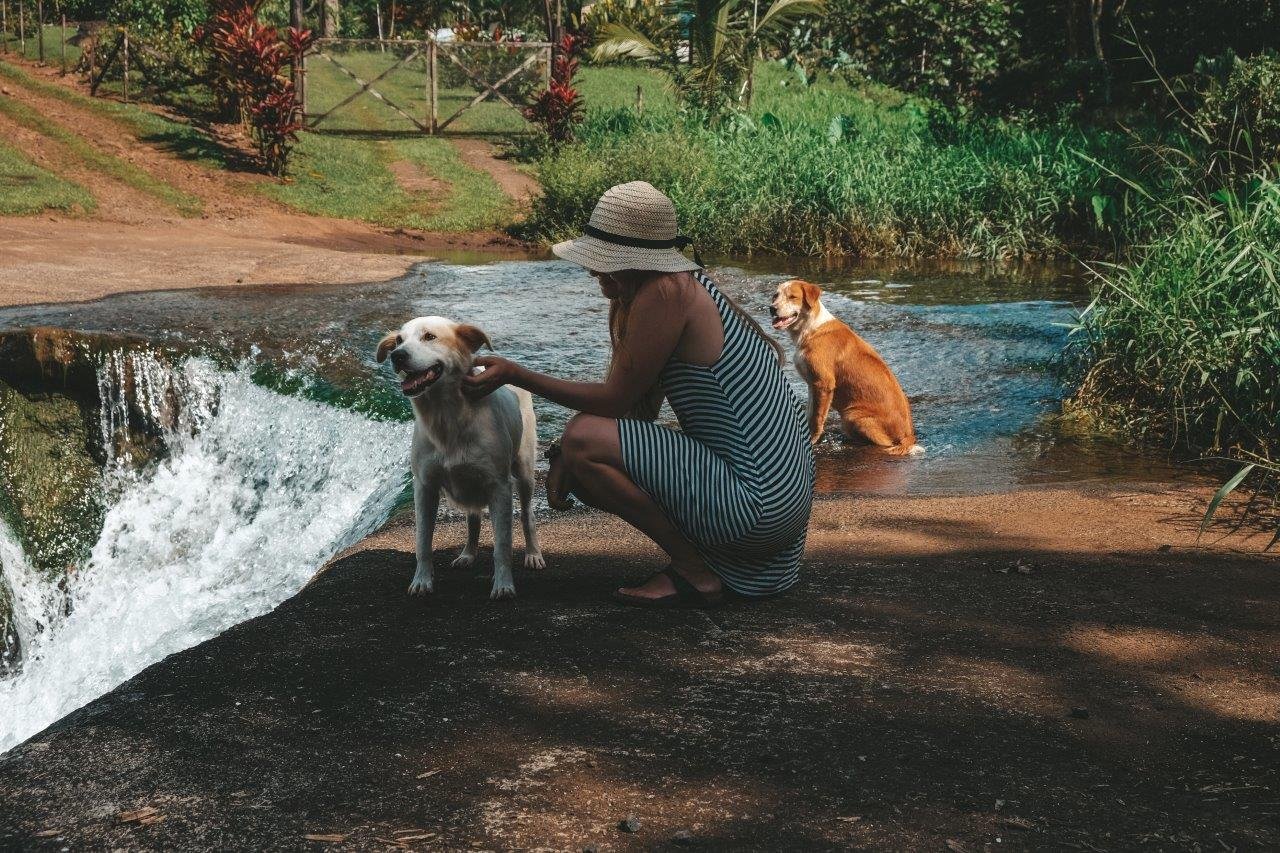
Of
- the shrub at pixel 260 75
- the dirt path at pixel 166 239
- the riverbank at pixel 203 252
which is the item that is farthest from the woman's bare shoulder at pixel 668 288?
the shrub at pixel 260 75

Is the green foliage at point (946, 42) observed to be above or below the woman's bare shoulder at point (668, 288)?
above

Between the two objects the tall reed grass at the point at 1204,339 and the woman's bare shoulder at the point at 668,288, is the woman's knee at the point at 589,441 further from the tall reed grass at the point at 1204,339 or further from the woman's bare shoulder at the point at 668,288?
the tall reed grass at the point at 1204,339

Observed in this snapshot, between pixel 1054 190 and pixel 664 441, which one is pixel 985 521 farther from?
pixel 1054 190

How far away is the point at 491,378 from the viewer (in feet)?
14.0

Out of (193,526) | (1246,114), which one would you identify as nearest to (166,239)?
(193,526)

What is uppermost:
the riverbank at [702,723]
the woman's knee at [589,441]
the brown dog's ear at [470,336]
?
the brown dog's ear at [470,336]

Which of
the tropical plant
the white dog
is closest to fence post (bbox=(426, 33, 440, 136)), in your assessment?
the tropical plant

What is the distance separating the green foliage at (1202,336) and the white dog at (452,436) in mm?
4546

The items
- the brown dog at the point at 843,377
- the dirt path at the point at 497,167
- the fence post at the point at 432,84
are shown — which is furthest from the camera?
the fence post at the point at 432,84

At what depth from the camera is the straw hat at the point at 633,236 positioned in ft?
13.8

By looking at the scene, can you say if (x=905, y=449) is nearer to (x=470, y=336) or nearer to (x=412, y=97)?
(x=470, y=336)

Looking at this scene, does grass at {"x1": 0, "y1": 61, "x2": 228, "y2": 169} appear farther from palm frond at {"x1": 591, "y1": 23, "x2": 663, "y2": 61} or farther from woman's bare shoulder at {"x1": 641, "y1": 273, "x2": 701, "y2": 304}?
woman's bare shoulder at {"x1": 641, "y1": 273, "x2": 701, "y2": 304}

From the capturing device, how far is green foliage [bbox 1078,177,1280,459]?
7.34 metres

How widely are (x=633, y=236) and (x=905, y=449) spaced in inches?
172
